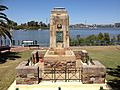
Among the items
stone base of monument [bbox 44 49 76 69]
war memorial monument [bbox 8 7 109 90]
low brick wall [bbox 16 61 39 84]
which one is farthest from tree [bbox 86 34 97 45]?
low brick wall [bbox 16 61 39 84]

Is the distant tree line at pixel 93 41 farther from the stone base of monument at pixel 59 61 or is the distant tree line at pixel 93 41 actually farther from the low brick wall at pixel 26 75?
the low brick wall at pixel 26 75

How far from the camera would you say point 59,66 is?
18.2m

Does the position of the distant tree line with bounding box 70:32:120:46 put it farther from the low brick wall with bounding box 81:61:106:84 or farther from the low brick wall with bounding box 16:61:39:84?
the low brick wall with bounding box 16:61:39:84

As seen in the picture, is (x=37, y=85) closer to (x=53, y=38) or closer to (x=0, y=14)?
(x=53, y=38)

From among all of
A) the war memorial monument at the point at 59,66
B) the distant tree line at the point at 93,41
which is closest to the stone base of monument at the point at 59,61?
the war memorial monument at the point at 59,66

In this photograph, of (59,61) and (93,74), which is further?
(59,61)

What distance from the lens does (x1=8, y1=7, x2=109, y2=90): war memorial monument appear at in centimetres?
1438

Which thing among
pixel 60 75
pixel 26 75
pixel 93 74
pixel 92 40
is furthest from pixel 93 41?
pixel 26 75

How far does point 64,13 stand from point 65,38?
190cm

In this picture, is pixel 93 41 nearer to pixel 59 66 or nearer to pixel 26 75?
pixel 59 66

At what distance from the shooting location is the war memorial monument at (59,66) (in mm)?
14375

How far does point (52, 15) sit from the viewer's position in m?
20.6

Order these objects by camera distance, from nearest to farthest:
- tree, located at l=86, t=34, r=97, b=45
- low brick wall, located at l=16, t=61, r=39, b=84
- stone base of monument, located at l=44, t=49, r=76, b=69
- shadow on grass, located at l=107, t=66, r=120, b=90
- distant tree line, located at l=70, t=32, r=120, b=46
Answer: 1. shadow on grass, located at l=107, t=66, r=120, b=90
2. low brick wall, located at l=16, t=61, r=39, b=84
3. stone base of monument, located at l=44, t=49, r=76, b=69
4. distant tree line, located at l=70, t=32, r=120, b=46
5. tree, located at l=86, t=34, r=97, b=45

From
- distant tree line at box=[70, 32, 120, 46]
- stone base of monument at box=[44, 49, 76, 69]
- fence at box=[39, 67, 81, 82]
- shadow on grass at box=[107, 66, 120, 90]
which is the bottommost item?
shadow on grass at box=[107, 66, 120, 90]
